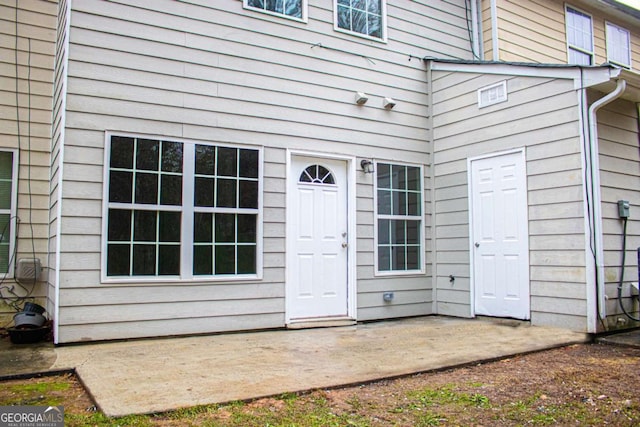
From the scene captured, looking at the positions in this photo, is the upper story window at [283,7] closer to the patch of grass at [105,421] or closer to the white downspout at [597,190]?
the white downspout at [597,190]

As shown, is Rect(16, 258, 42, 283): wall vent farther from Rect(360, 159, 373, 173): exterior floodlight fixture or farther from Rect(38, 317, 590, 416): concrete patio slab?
Rect(360, 159, 373, 173): exterior floodlight fixture

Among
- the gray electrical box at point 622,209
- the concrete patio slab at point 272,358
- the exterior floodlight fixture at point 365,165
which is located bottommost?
the concrete patio slab at point 272,358

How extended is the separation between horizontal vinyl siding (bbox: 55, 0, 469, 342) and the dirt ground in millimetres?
1341

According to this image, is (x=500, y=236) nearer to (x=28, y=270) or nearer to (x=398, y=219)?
(x=398, y=219)

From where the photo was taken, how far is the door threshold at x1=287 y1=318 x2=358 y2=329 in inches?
216

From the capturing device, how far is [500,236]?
578cm

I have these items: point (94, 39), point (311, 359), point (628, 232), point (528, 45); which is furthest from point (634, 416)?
point (528, 45)

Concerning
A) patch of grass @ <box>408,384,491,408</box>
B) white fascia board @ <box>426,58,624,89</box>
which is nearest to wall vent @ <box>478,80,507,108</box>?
white fascia board @ <box>426,58,624,89</box>

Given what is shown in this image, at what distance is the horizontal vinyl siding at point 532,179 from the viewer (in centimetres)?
509

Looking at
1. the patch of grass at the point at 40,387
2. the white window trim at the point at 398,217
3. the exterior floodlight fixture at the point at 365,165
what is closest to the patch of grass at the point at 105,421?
the patch of grass at the point at 40,387

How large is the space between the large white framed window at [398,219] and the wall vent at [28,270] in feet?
12.5

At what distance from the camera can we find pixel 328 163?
597 cm

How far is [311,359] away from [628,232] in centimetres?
381
